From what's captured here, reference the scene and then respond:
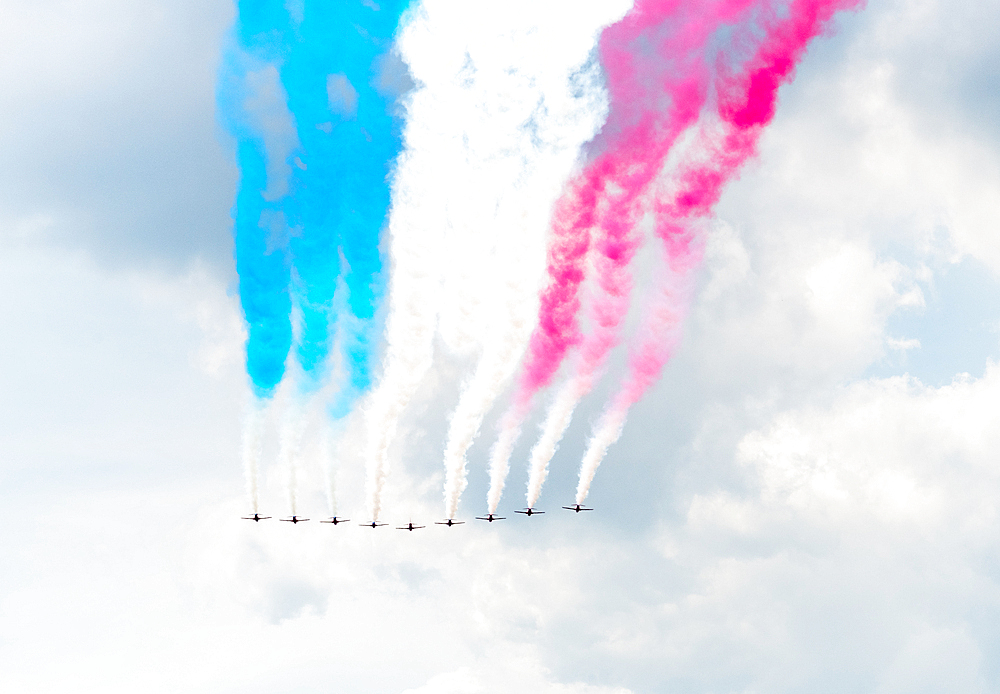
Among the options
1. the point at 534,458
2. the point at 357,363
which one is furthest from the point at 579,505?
the point at 357,363

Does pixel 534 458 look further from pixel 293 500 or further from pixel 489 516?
pixel 293 500

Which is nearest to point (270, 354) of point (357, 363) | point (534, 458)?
point (357, 363)

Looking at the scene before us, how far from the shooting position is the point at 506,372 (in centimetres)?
6141

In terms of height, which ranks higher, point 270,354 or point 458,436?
A: point 270,354

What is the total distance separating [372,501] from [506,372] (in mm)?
12343

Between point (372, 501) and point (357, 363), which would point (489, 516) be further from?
point (357, 363)

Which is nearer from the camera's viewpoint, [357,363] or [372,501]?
[357,363]

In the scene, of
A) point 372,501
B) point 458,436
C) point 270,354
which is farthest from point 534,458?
point 270,354

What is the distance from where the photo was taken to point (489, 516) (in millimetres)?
68562

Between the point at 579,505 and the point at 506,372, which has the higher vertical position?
the point at 506,372

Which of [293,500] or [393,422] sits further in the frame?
[293,500]

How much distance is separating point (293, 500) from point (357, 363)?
11.1 m

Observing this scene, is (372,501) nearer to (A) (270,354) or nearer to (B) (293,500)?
(B) (293,500)

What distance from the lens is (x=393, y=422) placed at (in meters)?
64.2
